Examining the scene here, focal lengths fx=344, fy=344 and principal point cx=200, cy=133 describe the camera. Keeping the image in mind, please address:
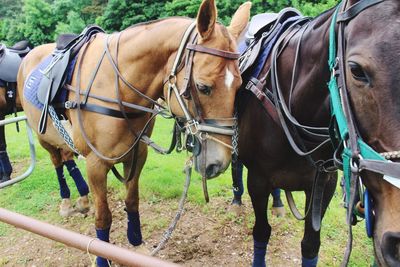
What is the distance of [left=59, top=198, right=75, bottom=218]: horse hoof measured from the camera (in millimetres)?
4508

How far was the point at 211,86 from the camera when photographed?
217 cm

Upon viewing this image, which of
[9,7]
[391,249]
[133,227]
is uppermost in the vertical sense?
[391,249]

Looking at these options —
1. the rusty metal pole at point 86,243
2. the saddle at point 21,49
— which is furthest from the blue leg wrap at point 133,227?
the saddle at point 21,49

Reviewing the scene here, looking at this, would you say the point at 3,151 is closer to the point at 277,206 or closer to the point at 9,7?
the point at 277,206

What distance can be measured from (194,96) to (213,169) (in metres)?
0.51

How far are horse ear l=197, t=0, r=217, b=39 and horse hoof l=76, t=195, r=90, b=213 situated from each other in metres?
3.12

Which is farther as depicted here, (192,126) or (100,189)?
(100,189)

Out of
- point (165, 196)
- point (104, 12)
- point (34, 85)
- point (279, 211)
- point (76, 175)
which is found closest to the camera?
point (34, 85)

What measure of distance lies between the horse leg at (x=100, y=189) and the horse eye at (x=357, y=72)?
221 cm

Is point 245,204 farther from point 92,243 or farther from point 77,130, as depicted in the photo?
point 92,243

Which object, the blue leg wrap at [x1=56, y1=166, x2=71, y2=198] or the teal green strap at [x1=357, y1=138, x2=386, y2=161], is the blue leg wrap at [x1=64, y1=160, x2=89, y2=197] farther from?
the teal green strap at [x1=357, y1=138, x2=386, y2=161]

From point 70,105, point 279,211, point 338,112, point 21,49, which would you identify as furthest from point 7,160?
point 338,112

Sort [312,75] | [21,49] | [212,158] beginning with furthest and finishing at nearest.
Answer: [21,49] → [212,158] → [312,75]

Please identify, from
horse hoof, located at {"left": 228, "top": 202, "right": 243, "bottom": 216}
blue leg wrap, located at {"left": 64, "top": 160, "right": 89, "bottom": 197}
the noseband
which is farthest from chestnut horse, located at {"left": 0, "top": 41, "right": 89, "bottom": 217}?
the noseband
